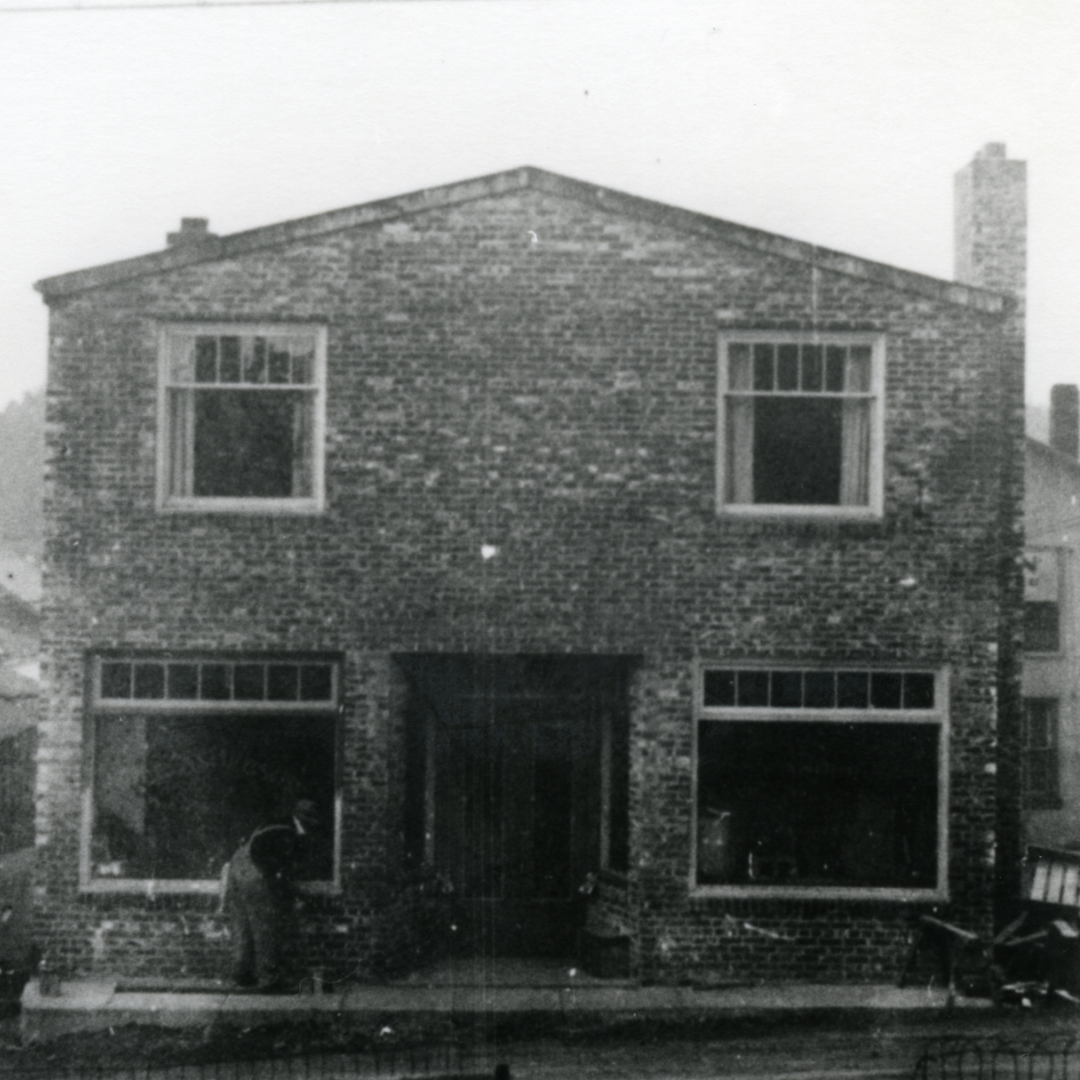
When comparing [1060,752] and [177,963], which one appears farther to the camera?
[1060,752]

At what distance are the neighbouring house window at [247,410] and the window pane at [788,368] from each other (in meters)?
4.17

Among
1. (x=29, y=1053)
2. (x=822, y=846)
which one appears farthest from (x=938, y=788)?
(x=29, y=1053)

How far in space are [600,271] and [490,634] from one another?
3382 mm

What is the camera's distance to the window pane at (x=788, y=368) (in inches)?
498

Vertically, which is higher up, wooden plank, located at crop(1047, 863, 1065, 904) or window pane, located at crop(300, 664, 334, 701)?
window pane, located at crop(300, 664, 334, 701)

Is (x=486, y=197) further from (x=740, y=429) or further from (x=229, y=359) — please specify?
(x=740, y=429)

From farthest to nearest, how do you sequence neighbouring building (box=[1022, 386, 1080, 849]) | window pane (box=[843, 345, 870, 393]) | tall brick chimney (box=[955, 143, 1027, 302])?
neighbouring building (box=[1022, 386, 1080, 849]), tall brick chimney (box=[955, 143, 1027, 302]), window pane (box=[843, 345, 870, 393])

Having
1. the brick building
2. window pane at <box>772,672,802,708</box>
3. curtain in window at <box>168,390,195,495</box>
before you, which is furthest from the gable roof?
window pane at <box>772,672,802,708</box>

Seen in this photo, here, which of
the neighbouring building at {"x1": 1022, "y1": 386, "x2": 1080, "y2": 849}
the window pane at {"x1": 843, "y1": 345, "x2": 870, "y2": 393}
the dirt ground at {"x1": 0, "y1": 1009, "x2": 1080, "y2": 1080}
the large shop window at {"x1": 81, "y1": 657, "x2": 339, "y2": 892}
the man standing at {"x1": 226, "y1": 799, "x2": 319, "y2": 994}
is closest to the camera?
the dirt ground at {"x1": 0, "y1": 1009, "x2": 1080, "y2": 1080}

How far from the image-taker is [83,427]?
12.5 m

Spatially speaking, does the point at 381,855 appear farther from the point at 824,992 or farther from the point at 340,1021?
the point at 824,992

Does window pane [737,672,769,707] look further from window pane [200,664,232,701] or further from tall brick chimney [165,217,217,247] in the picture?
tall brick chimney [165,217,217,247]

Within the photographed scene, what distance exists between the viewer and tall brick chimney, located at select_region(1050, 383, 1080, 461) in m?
27.2

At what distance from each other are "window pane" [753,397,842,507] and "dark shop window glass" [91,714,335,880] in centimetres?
456
